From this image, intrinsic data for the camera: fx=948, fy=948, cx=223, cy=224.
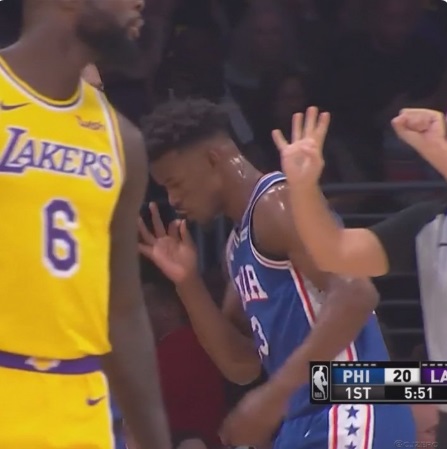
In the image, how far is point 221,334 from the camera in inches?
67.4

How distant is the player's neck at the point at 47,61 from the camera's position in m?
1.40

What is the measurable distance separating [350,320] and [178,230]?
345 millimetres

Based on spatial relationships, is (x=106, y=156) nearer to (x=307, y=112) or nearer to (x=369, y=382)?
(x=307, y=112)

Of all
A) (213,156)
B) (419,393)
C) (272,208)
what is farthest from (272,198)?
(419,393)

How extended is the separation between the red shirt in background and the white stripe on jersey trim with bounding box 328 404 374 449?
0.66 feet

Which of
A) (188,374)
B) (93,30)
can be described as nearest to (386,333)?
(188,374)

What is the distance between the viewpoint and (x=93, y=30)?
1443 mm

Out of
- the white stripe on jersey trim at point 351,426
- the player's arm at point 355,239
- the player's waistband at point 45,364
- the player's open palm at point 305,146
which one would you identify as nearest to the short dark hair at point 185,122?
the player's open palm at point 305,146

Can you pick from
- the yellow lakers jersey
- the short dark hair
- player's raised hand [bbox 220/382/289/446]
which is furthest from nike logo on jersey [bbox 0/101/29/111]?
player's raised hand [bbox 220/382/289/446]

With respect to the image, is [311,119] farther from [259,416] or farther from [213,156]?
[259,416]

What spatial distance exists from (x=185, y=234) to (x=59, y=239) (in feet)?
1.26

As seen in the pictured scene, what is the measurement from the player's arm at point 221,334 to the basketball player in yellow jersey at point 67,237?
18 cm

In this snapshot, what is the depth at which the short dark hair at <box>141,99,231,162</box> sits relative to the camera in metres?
1.66

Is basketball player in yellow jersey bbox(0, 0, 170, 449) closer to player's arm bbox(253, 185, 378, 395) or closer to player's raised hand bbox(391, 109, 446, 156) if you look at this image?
player's arm bbox(253, 185, 378, 395)
